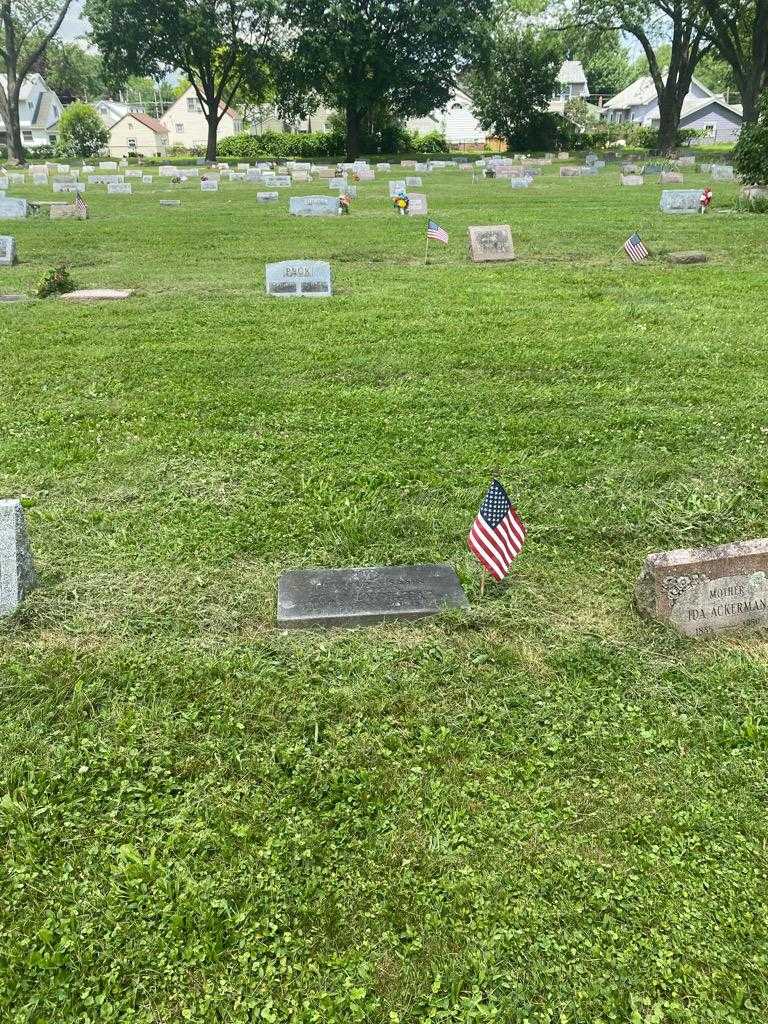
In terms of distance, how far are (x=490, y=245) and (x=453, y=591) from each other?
34.0 ft

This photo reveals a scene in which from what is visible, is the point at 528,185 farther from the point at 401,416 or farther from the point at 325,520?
the point at 325,520

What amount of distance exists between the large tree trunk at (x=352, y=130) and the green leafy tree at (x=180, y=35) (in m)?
6.17

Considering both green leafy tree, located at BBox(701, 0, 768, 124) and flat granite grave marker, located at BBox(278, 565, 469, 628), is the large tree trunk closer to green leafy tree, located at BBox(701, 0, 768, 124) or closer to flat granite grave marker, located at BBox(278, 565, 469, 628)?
green leafy tree, located at BBox(701, 0, 768, 124)

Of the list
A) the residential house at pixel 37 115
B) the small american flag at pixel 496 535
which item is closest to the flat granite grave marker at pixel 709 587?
the small american flag at pixel 496 535

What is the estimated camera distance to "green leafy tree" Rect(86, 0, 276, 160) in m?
42.0

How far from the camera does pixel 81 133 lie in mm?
58656

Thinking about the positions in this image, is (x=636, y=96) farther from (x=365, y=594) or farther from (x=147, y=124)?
(x=365, y=594)

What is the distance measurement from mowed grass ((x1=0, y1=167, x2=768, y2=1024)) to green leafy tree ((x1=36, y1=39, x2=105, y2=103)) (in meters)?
98.2

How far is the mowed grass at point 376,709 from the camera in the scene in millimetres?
2457

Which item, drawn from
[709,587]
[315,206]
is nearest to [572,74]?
[315,206]

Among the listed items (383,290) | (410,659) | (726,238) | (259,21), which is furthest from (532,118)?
(410,659)

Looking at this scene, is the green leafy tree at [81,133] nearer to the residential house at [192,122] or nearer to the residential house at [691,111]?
the residential house at [192,122]

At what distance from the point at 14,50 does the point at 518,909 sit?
52.0 meters

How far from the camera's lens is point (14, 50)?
4197cm
